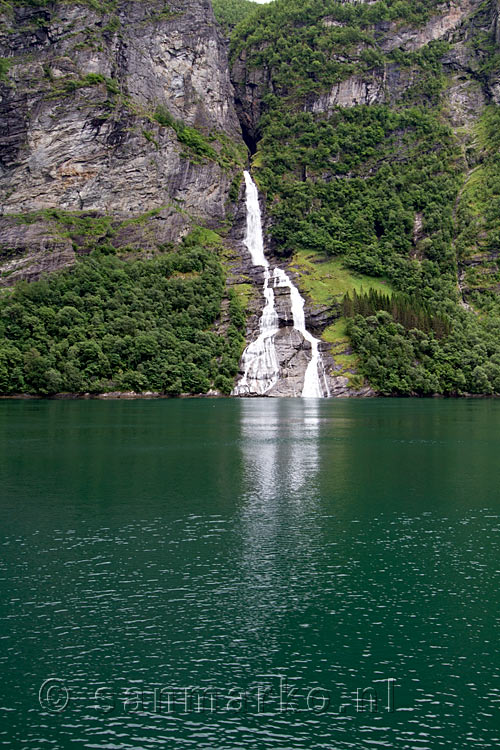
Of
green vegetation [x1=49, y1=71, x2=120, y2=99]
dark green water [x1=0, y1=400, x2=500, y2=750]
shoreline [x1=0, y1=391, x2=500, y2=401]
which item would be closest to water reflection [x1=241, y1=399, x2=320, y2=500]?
dark green water [x1=0, y1=400, x2=500, y2=750]

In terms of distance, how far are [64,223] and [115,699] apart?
527ft

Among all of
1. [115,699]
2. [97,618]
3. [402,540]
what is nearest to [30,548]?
[97,618]

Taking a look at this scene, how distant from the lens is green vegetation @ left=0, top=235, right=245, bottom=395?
117 m

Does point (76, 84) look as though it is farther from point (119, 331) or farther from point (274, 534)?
point (274, 534)

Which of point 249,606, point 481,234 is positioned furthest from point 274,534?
point 481,234

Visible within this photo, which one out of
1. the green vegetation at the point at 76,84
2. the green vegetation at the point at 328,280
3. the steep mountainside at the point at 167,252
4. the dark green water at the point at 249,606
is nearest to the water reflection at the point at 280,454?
the dark green water at the point at 249,606

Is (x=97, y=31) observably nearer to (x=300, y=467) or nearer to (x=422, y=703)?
(x=300, y=467)

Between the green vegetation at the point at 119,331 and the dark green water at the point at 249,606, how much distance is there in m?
82.3

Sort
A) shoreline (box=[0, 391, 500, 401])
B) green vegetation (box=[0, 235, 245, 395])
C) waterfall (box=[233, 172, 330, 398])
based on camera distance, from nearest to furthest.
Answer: shoreline (box=[0, 391, 500, 401]) < green vegetation (box=[0, 235, 245, 395]) < waterfall (box=[233, 172, 330, 398])

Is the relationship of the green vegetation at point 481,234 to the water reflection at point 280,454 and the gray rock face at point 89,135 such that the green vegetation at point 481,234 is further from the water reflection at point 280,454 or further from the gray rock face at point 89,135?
the water reflection at point 280,454

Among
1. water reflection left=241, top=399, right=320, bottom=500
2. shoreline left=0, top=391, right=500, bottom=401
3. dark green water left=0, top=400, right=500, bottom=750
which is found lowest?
dark green water left=0, top=400, right=500, bottom=750

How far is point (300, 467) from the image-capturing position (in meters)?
38.6

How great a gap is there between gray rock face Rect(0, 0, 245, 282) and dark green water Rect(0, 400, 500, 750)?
141 m

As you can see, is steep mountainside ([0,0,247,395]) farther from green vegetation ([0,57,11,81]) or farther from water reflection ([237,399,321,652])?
water reflection ([237,399,321,652])
